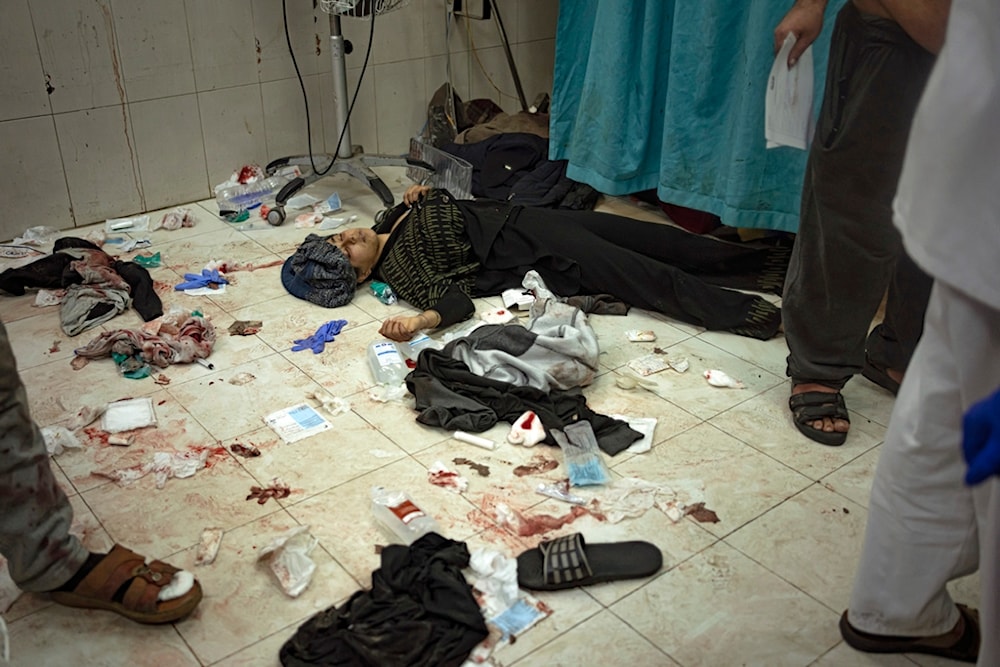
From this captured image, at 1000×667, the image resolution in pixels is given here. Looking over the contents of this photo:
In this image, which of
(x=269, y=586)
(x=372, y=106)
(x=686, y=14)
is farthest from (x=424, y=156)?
(x=269, y=586)

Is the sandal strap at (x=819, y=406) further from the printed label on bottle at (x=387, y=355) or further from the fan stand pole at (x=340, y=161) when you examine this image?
the fan stand pole at (x=340, y=161)

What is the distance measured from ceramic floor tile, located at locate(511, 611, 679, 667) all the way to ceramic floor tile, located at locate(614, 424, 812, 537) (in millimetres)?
313

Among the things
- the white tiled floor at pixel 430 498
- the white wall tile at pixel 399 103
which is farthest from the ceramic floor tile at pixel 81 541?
the white wall tile at pixel 399 103

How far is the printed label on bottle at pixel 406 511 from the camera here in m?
1.64

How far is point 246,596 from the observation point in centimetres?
153

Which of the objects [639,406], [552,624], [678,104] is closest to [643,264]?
[639,406]

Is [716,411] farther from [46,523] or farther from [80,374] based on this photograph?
[80,374]

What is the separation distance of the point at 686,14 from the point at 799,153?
0.52 m

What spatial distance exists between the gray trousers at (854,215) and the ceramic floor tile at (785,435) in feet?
0.30

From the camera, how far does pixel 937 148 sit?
0.87m

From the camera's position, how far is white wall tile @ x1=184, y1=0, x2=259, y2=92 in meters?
3.01

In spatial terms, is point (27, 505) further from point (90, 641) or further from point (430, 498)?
point (430, 498)

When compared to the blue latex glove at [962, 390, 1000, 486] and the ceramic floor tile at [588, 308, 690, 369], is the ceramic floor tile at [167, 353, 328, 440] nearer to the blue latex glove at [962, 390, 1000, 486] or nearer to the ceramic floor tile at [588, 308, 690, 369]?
the ceramic floor tile at [588, 308, 690, 369]

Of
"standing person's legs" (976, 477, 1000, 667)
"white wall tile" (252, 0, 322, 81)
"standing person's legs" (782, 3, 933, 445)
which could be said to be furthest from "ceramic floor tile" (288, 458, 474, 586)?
"white wall tile" (252, 0, 322, 81)
